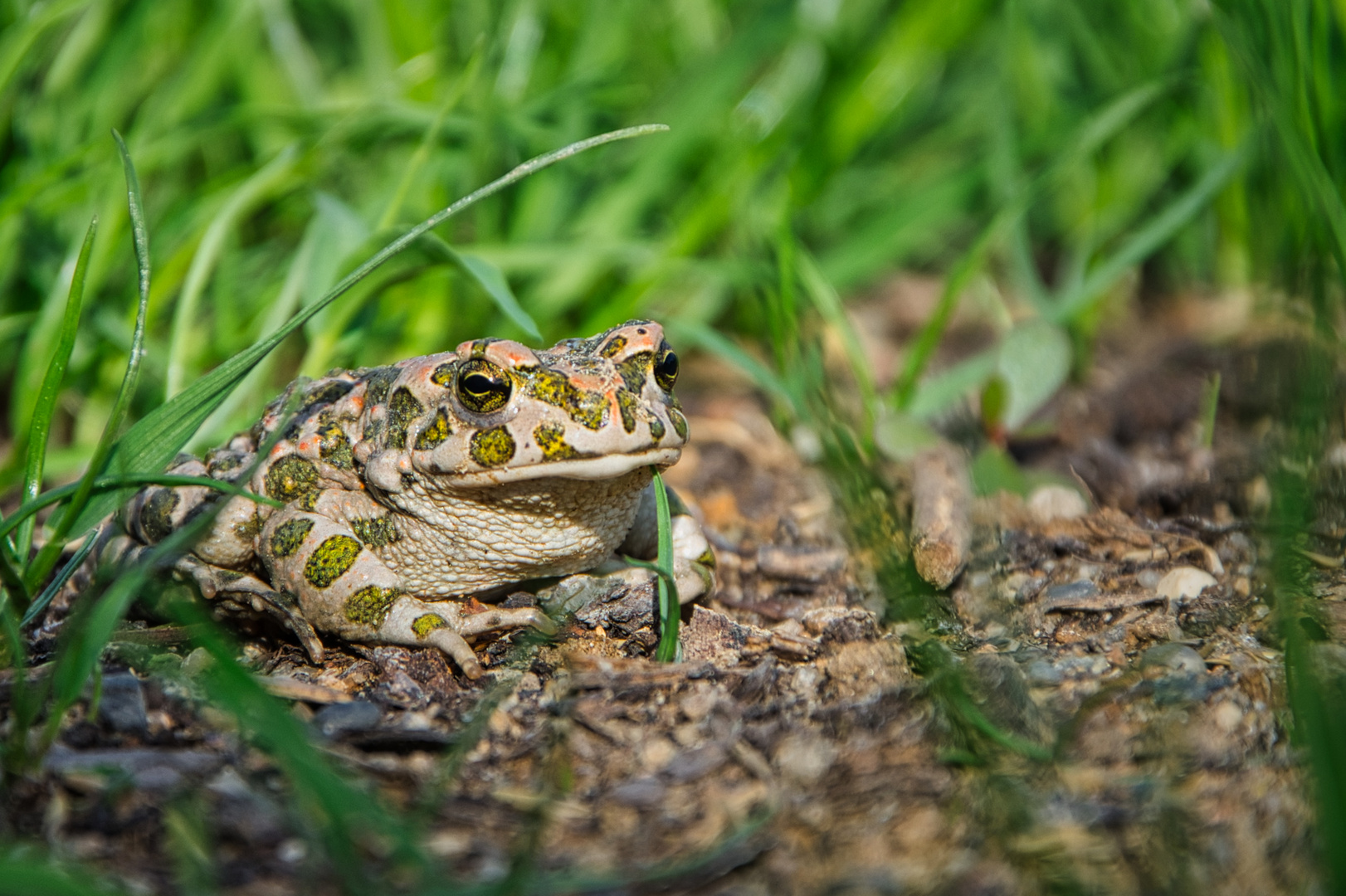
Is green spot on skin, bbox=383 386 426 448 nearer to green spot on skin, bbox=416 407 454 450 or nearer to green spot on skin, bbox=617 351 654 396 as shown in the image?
green spot on skin, bbox=416 407 454 450

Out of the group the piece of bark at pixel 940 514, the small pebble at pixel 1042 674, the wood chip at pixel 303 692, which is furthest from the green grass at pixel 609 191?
the wood chip at pixel 303 692

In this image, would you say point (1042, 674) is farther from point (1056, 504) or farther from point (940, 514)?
point (1056, 504)

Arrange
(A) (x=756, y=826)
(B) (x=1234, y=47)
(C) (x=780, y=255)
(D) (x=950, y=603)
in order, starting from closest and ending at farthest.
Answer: (A) (x=756, y=826) → (B) (x=1234, y=47) → (D) (x=950, y=603) → (C) (x=780, y=255)

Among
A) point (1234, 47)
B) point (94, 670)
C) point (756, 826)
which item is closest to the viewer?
point (756, 826)

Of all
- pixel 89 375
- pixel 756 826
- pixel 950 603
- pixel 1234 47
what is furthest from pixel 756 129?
pixel 756 826

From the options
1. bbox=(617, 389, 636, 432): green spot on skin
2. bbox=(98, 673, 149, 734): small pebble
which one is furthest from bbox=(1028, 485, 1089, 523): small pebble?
bbox=(98, 673, 149, 734): small pebble

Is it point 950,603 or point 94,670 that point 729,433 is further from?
point 94,670

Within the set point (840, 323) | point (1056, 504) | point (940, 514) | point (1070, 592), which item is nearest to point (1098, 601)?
point (1070, 592)
